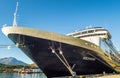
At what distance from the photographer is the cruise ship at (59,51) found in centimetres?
1956

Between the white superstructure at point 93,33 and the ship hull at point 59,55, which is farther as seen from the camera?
the white superstructure at point 93,33

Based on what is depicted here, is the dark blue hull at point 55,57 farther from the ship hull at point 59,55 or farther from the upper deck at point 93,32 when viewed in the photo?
the upper deck at point 93,32

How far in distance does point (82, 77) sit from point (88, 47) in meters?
3.61

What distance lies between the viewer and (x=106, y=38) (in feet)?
99.2

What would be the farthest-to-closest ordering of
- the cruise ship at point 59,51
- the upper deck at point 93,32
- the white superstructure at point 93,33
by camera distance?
the upper deck at point 93,32, the white superstructure at point 93,33, the cruise ship at point 59,51

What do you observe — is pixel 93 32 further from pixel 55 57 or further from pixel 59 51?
pixel 59 51

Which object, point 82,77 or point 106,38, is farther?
point 106,38

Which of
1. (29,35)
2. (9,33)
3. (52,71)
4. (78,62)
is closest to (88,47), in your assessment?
(78,62)

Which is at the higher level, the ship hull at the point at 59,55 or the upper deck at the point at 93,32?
the upper deck at the point at 93,32

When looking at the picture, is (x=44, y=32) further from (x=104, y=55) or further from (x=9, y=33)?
(x=104, y=55)

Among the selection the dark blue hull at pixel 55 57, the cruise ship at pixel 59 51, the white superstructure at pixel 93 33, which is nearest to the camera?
the cruise ship at pixel 59 51

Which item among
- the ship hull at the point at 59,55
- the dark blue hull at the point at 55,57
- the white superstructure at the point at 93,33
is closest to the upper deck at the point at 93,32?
the white superstructure at the point at 93,33

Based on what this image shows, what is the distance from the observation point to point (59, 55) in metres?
21.4

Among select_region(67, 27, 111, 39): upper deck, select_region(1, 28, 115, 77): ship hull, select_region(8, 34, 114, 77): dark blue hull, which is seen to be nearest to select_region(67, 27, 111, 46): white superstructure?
select_region(67, 27, 111, 39): upper deck
